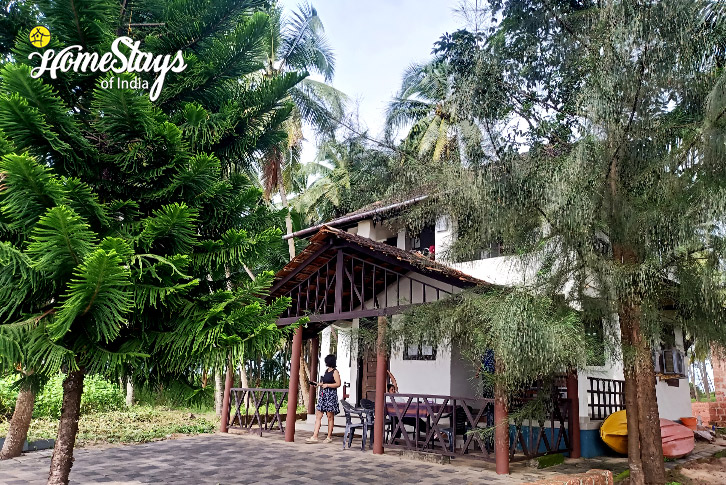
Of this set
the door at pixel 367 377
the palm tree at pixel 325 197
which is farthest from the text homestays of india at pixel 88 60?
the palm tree at pixel 325 197

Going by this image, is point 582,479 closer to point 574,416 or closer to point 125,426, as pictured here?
point 574,416

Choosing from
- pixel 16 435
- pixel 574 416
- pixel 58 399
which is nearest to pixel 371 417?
pixel 574 416

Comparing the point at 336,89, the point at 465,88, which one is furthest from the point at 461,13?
the point at 336,89

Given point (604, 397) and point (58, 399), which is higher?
point (604, 397)

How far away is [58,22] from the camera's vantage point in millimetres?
3711

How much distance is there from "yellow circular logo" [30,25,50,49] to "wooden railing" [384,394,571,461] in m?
6.44

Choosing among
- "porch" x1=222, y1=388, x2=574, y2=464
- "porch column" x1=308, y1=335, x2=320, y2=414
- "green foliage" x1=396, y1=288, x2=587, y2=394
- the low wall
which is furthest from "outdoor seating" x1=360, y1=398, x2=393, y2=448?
the low wall

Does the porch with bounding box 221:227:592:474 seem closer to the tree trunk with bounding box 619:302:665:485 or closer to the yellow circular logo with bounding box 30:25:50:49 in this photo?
the tree trunk with bounding box 619:302:665:485

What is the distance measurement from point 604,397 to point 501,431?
3.66 m

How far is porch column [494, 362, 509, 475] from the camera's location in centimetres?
721

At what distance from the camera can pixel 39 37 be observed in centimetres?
370

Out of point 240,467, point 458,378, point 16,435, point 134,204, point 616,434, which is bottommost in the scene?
point 240,467

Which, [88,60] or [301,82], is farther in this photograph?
[301,82]

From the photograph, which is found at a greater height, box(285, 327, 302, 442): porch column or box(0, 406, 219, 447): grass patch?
box(285, 327, 302, 442): porch column
